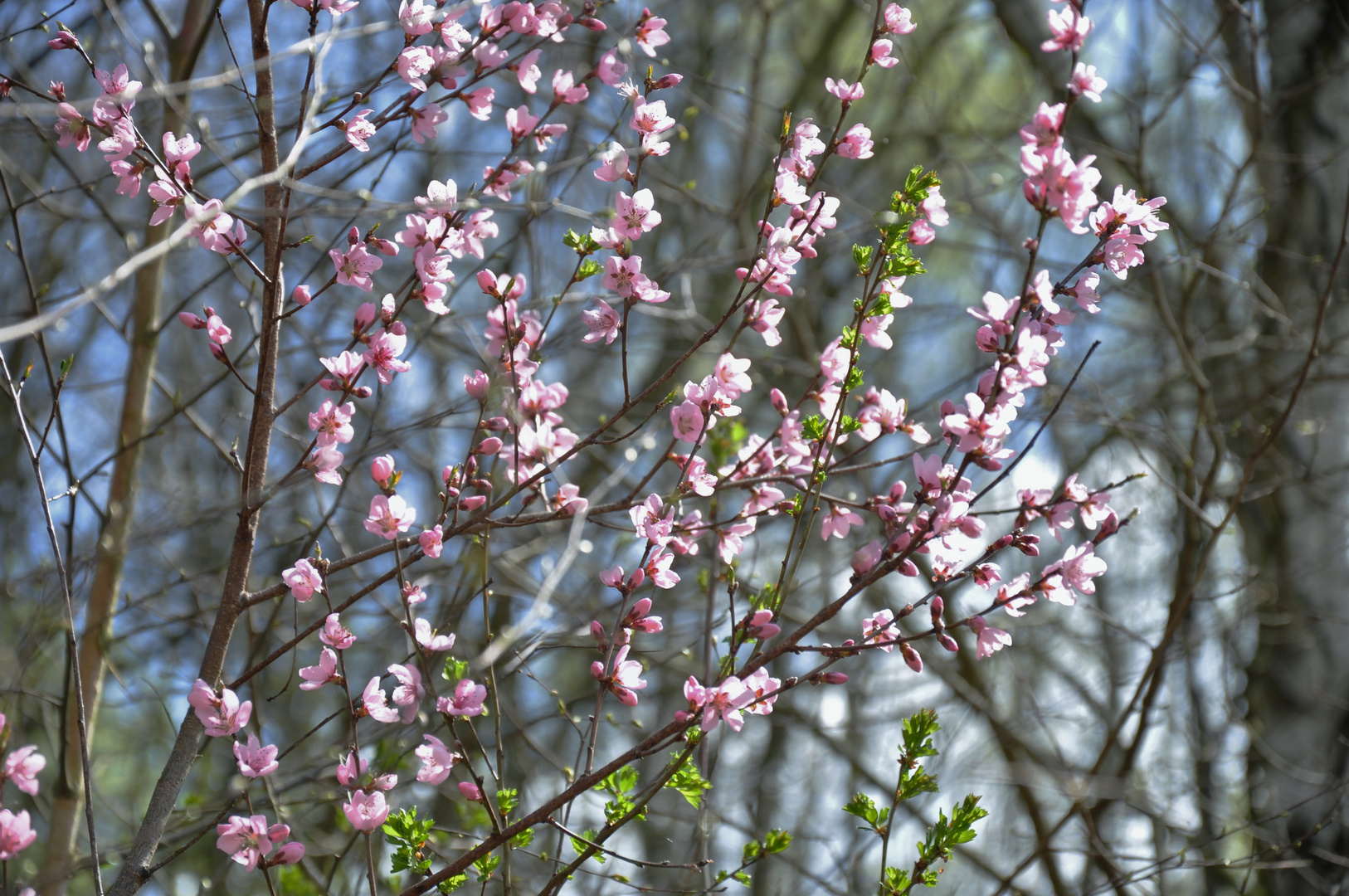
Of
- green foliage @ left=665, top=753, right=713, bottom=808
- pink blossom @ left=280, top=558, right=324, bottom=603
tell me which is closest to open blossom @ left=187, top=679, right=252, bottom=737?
pink blossom @ left=280, top=558, right=324, bottom=603

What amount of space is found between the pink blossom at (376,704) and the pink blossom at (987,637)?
3.45 ft

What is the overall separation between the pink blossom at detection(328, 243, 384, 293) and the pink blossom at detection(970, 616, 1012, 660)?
1.36 metres

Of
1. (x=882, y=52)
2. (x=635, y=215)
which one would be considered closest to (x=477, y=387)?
(x=635, y=215)

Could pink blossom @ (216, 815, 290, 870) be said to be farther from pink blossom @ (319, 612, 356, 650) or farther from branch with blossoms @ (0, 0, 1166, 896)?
pink blossom @ (319, 612, 356, 650)

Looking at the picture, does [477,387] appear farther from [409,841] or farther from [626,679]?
[409,841]

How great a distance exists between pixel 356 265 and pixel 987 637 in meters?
1.45

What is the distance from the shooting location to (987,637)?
5.87ft

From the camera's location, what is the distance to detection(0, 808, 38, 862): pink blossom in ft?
5.59

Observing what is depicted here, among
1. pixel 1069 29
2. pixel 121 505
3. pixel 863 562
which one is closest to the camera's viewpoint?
pixel 1069 29

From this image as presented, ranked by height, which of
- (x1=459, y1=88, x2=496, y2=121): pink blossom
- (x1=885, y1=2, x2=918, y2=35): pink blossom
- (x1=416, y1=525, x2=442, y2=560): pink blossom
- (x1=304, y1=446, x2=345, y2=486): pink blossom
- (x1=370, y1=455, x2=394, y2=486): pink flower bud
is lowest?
(x1=416, y1=525, x2=442, y2=560): pink blossom

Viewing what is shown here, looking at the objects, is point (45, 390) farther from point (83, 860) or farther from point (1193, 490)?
point (1193, 490)

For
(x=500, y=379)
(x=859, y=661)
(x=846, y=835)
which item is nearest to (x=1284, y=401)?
(x=859, y=661)

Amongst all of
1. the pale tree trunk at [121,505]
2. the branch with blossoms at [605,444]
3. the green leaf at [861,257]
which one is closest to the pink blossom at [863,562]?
the branch with blossoms at [605,444]

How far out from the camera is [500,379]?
1895mm
